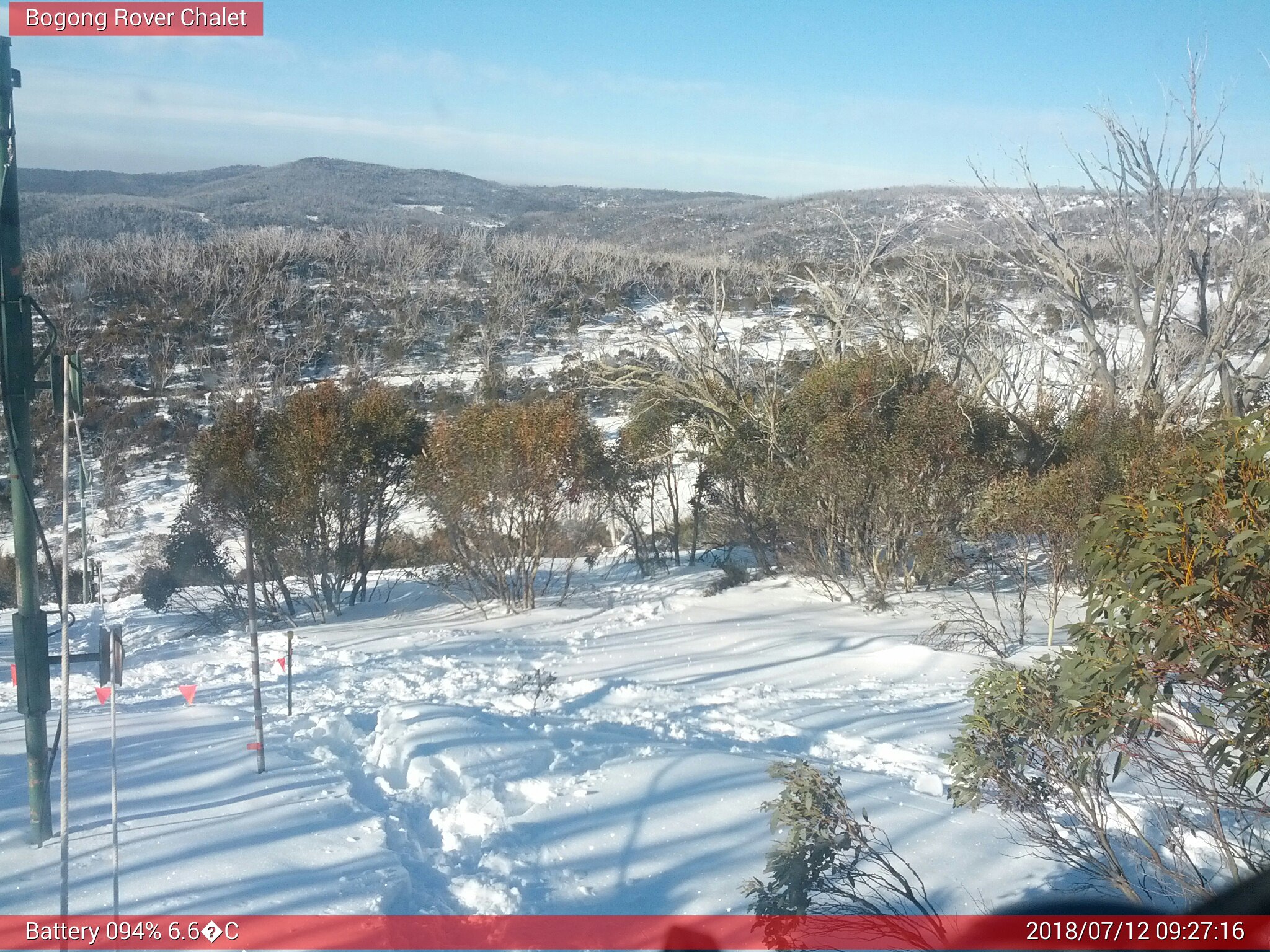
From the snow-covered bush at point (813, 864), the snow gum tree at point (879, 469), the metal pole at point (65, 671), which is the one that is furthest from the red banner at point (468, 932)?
the snow gum tree at point (879, 469)

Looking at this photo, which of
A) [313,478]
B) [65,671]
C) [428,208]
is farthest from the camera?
[428,208]

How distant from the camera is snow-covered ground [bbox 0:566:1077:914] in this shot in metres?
4.11

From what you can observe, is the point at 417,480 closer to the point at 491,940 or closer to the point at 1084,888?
the point at 491,940

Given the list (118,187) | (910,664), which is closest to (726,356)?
(910,664)

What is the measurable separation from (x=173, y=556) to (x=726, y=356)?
355 inches

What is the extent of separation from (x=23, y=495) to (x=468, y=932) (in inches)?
109

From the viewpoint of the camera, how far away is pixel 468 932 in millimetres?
3848

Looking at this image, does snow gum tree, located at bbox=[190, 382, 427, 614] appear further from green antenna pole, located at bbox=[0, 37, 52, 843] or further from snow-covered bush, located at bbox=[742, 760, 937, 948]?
snow-covered bush, located at bbox=[742, 760, 937, 948]

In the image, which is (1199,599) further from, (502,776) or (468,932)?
(502,776)

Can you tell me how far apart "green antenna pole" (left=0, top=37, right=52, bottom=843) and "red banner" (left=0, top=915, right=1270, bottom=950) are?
0.98 m

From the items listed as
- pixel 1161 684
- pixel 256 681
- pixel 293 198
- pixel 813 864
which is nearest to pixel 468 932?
pixel 813 864

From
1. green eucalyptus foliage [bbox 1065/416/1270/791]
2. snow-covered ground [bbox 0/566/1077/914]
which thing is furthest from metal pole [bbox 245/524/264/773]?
green eucalyptus foliage [bbox 1065/416/1270/791]

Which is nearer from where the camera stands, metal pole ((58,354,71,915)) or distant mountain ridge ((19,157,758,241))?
metal pole ((58,354,71,915))

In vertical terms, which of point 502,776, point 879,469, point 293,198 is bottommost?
point 502,776
